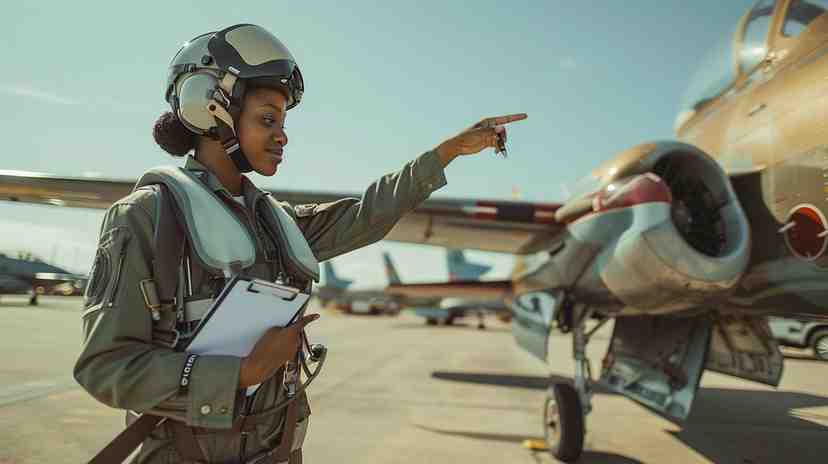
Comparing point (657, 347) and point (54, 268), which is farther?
point (657, 347)

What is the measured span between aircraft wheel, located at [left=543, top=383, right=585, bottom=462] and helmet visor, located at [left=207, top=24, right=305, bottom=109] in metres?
4.05

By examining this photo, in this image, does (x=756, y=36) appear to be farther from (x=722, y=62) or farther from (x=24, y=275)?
(x=24, y=275)

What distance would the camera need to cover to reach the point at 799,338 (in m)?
13.2

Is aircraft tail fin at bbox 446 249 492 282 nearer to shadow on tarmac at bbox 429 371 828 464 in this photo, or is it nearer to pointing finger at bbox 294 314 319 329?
shadow on tarmac at bbox 429 371 828 464

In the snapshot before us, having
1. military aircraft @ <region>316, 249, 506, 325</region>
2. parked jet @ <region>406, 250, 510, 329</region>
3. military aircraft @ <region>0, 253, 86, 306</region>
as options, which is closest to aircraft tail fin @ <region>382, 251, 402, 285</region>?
military aircraft @ <region>316, 249, 506, 325</region>

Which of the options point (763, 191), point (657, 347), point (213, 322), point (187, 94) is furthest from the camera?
point (657, 347)

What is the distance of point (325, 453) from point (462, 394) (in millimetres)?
3666

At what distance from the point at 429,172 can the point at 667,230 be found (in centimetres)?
255

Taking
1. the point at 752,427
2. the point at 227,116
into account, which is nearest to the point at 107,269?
the point at 227,116

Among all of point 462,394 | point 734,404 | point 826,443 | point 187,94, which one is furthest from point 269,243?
→ point 734,404

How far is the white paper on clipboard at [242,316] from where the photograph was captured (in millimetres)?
1146

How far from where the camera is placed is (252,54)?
1.49 meters

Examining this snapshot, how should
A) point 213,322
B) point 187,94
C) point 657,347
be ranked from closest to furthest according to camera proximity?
1. point 213,322
2. point 187,94
3. point 657,347

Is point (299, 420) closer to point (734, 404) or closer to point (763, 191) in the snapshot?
point (763, 191)
